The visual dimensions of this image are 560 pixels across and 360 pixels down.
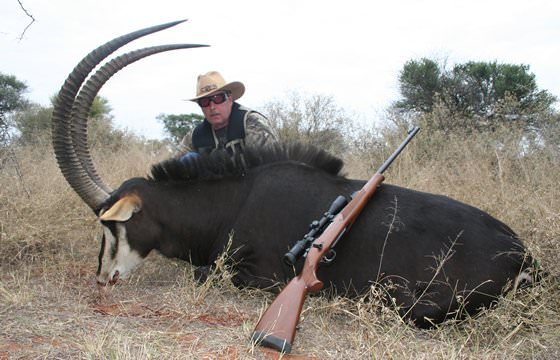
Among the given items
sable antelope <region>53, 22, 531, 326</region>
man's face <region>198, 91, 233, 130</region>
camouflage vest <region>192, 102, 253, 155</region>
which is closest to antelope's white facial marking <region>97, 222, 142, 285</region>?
sable antelope <region>53, 22, 531, 326</region>

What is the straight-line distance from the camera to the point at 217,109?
5406 mm

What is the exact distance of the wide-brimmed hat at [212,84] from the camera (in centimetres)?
536

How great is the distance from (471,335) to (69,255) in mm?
3215

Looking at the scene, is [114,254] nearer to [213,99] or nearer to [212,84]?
[213,99]

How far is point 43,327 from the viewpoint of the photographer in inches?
104

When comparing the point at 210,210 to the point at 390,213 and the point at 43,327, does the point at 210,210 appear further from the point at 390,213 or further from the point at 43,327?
the point at 43,327

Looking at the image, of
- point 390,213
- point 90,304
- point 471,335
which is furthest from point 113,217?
point 471,335

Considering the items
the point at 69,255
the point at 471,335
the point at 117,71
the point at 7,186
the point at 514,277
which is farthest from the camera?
the point at 7,186

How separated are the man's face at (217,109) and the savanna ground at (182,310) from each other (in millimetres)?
1477

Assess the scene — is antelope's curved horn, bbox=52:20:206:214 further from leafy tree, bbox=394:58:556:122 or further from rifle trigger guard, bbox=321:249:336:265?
leafy tree, bbox=394:58:556:122

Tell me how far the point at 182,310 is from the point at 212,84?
276 cm

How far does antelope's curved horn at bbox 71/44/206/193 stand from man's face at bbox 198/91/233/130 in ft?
3.82

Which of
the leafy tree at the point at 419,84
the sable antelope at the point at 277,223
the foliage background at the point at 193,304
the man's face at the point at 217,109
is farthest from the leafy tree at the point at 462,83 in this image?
the sable antelope at the point at 277,223

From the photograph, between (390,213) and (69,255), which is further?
(69,255)
